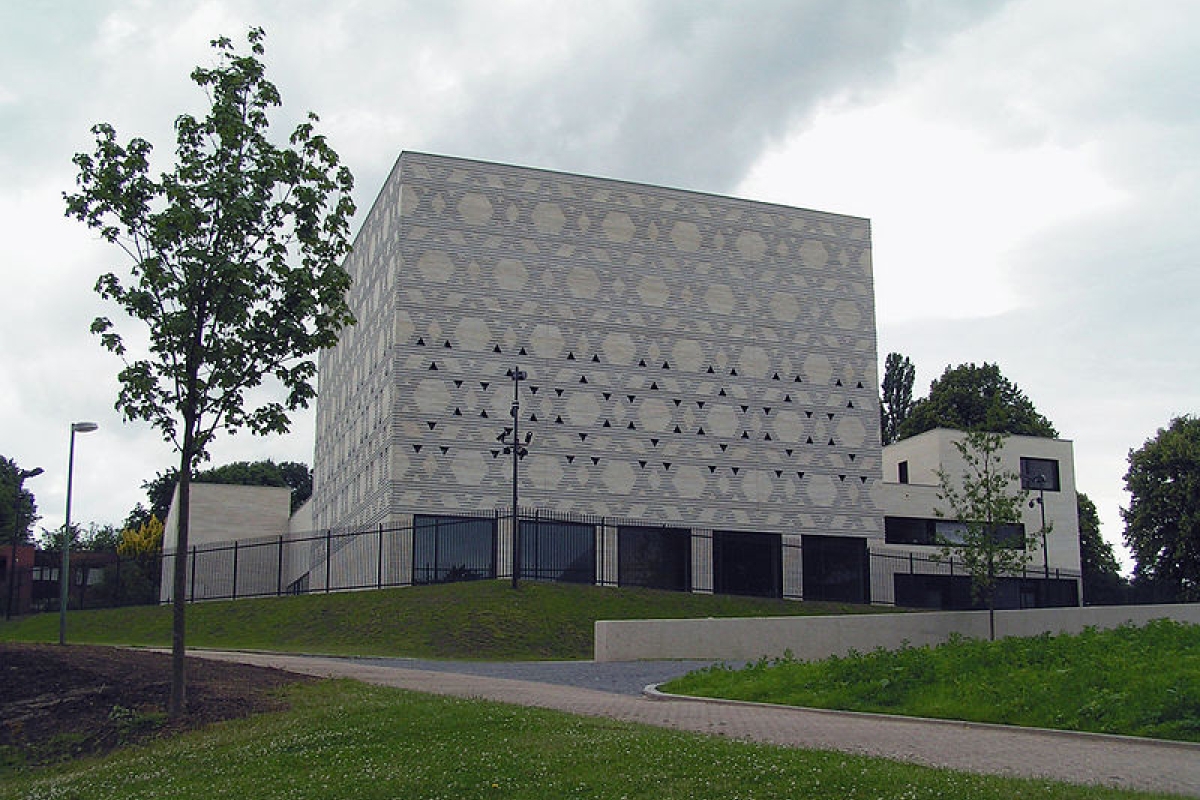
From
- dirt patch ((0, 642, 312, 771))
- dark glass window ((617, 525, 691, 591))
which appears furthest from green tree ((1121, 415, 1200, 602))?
dirt patch ((0, 642, 312, 771))

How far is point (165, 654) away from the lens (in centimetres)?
2216

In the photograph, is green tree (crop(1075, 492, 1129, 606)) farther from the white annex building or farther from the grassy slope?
the grassy slope

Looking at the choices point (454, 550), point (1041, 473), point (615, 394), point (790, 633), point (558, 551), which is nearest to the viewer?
point (790, 633)

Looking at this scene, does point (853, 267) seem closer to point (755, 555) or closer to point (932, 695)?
point (755, 555)

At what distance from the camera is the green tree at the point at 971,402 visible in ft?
264

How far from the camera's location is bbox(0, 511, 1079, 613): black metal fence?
4738 centimetres

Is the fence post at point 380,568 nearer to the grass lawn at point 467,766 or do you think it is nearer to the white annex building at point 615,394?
the white annex building at point 615,394

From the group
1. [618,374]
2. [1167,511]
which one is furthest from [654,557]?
[1167,511]

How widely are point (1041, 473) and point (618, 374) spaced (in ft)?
87.2

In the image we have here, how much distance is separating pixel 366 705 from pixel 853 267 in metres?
47.4

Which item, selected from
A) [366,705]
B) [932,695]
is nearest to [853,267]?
[932,695]

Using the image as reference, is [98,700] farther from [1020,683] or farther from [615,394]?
[615,394]

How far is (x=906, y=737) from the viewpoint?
48.2 feet

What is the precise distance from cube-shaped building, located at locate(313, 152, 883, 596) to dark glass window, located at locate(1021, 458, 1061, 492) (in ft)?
40.2
